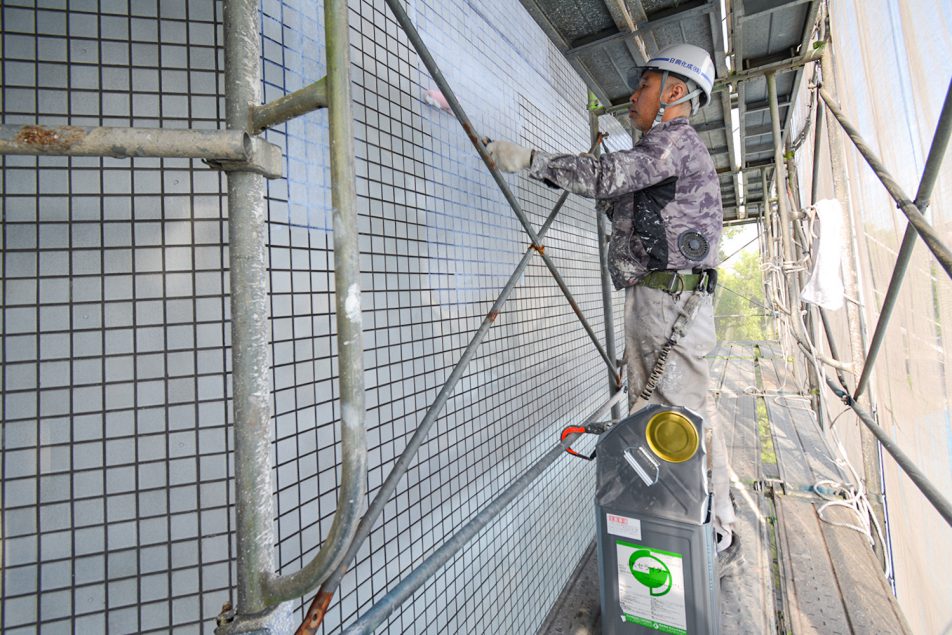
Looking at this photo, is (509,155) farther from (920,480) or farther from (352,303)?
(920,480)

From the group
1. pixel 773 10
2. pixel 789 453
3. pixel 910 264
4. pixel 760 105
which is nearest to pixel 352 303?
pixel 910 264

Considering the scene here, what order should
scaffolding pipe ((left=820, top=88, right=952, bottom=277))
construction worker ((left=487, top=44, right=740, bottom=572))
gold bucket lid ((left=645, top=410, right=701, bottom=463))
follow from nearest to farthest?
gold bucket lid ((left=645, top=410, right=701, bottom=463))
scaffolding pipe ((left=820, top=88, right=952, bottom=277))
construction worker ((left=487, top=44, right=740, bottom=572))

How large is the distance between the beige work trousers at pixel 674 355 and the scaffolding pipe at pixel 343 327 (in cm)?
164

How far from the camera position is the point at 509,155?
1709mm

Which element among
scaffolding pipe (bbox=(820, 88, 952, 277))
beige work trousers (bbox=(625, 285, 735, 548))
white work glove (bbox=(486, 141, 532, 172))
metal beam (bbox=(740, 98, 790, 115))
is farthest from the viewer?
metal beam (bbox=(740, 98, 790, 115))

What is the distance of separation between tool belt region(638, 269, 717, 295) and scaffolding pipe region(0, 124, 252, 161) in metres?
1.80

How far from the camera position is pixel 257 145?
2.56ft

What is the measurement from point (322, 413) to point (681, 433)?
1.20 metres

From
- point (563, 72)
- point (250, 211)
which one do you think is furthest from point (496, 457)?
point (563, 72)

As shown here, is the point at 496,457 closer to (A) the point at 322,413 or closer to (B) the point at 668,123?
(A) the point at 322,413

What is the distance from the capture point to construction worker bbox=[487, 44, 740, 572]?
6.35 feet

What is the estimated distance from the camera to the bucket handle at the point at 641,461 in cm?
155

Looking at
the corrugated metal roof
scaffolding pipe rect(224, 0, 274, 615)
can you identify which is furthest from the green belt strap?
scaffolding pipe rect(224, 0, 274, 615)

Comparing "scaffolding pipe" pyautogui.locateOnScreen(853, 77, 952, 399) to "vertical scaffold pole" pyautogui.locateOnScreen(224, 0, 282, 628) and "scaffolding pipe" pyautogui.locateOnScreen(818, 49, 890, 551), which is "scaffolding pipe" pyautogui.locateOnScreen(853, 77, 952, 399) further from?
"vertical scaffold pole" pyautogui.locateOnScreen(224, 0, 282, 628)
